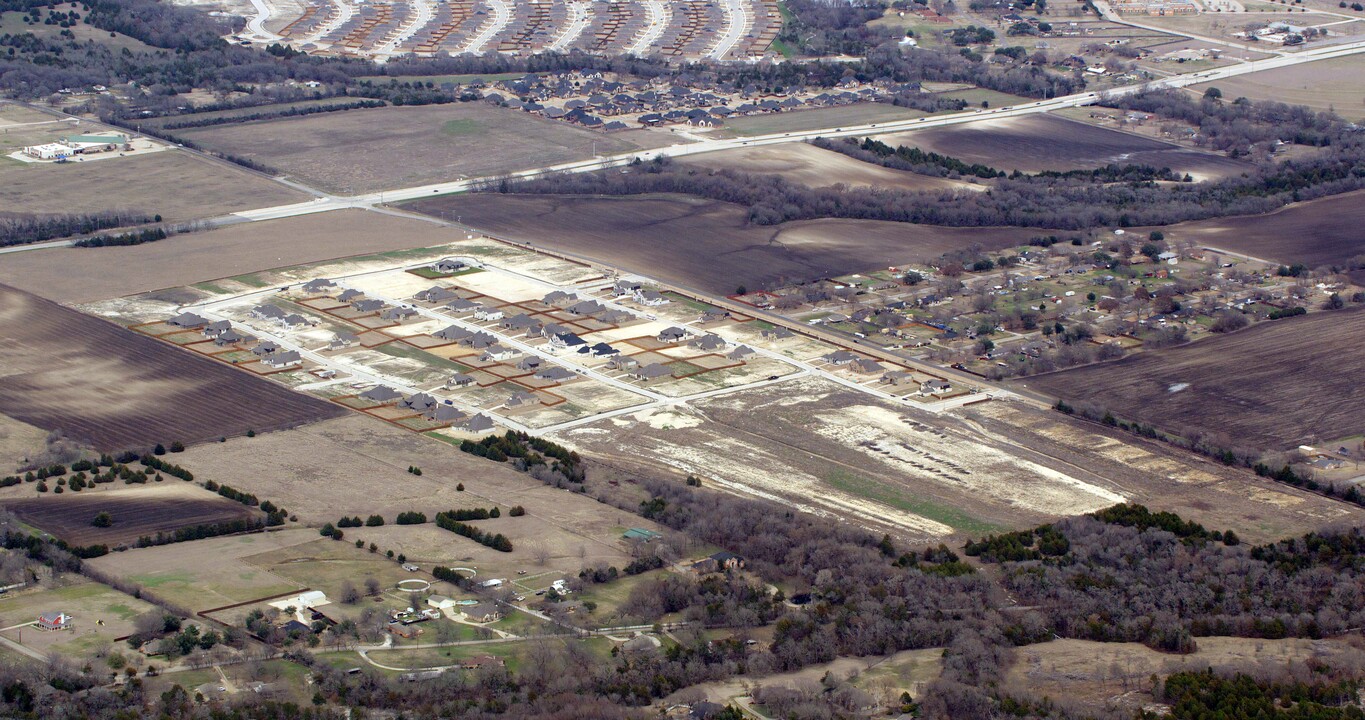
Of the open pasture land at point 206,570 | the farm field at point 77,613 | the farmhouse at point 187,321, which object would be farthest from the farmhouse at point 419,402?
the farm field at point 77,613

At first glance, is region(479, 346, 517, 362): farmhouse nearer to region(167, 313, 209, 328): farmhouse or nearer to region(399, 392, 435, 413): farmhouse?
region(399, 392, 435, 413): farmhouse

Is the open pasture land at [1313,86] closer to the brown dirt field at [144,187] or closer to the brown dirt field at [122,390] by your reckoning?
the brown dirt field at [144,187]

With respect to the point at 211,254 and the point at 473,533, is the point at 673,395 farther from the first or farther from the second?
the point at 211,254

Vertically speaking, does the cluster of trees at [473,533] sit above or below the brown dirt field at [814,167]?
below

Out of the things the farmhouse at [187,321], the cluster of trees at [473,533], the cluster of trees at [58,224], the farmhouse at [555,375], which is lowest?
the cluster of trees at [473,533]

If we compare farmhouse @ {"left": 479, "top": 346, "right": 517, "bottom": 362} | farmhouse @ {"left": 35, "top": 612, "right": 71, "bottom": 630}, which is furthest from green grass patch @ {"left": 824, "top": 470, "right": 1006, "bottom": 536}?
farmhouse @ {"left": 35, "top": 612, "right": 71, "bottom": 630}

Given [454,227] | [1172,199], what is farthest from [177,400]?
[1172,199]
